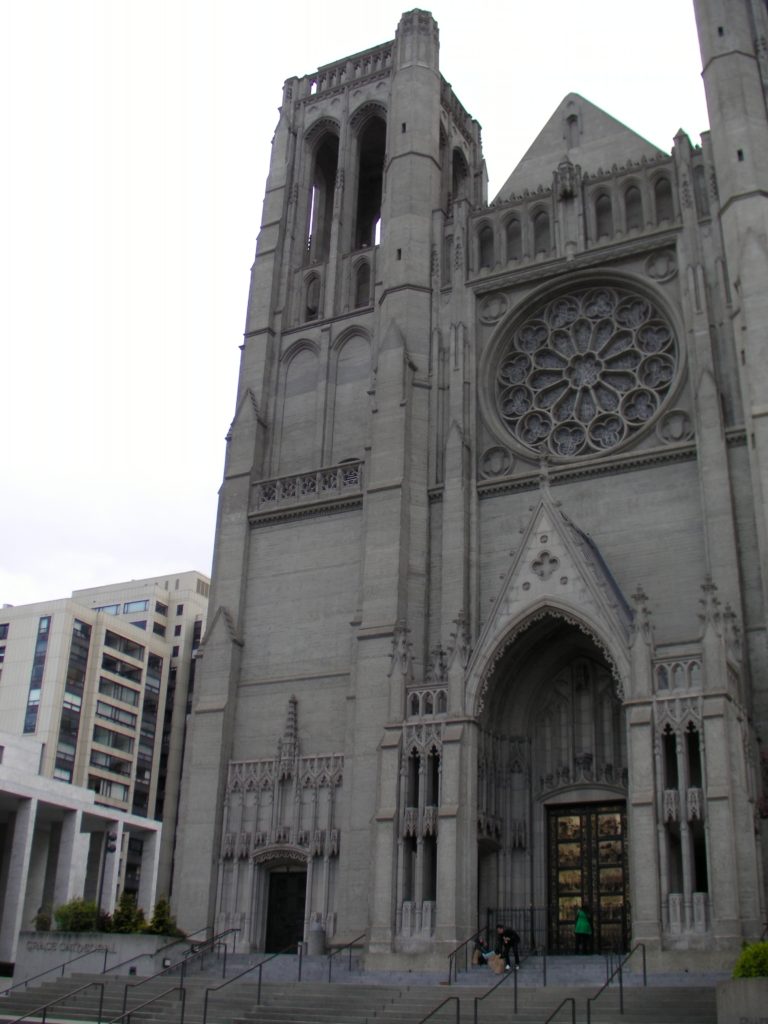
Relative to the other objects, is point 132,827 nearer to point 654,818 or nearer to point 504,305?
point 504,305

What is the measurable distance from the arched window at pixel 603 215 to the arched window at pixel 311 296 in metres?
9.46

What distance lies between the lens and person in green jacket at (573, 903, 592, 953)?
23453mm

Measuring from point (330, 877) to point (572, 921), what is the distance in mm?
5722

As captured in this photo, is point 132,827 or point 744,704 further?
point 132,827

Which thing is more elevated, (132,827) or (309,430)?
(309,430)

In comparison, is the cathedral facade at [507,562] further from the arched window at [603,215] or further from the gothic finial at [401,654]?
the arched window at [603,215]

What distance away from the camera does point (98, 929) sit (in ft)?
87.7

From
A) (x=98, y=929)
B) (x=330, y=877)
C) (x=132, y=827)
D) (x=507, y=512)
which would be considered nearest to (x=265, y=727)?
(x=330, y=877)

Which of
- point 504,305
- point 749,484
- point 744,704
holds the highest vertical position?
point 504,305

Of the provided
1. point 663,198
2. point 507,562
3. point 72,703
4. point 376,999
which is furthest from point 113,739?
point 376,999

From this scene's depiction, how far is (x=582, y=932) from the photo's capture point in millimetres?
23406

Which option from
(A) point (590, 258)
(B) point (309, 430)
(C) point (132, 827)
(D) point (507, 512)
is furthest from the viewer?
(C) point (132, 827)

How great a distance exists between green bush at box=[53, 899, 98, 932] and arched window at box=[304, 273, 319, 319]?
19.1 metres

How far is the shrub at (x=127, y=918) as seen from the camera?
26.6m
